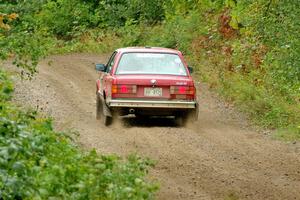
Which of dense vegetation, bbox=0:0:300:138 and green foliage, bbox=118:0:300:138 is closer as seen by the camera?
green foliage, bbox=118:0:300:138

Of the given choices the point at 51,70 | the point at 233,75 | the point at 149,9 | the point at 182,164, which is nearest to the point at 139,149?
the point at 182,164

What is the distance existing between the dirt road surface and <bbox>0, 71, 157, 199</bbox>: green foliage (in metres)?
1.59

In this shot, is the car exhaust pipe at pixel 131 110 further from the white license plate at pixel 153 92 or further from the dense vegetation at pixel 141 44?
the dense vegetation at pixel 141 44

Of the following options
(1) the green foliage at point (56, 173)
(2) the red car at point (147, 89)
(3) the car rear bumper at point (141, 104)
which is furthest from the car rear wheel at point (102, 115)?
(1) the green foliage at point (56, 173)

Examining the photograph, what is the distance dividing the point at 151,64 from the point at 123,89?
116cm

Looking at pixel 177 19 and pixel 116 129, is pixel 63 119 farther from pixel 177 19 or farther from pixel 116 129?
pixel 177 19

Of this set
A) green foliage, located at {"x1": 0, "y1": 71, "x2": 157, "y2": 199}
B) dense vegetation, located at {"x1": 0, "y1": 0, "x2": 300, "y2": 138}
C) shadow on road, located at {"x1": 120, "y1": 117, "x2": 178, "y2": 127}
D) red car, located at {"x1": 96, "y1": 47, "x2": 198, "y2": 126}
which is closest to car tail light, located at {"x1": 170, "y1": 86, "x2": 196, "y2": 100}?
red car, located at {"x1": 96, "y1": 47, "x2": 198, "y2": 126}

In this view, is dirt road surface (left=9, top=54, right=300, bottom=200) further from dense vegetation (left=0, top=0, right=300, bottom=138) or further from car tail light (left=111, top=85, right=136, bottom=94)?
dense vegetation (left=0, top=0, right=300, bottom=138)

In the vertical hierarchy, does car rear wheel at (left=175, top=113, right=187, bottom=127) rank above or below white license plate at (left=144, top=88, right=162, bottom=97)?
below

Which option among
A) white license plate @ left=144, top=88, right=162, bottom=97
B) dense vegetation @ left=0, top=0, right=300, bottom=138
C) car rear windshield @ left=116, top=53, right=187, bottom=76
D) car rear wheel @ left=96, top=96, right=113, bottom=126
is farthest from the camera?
car rear windshield @ left=116, top=53, right=187, bottom=76

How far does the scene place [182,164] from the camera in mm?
12984

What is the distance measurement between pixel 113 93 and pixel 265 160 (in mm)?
4007

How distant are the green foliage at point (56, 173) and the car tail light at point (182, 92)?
21.9 feet

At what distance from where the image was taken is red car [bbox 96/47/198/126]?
1661 cm
